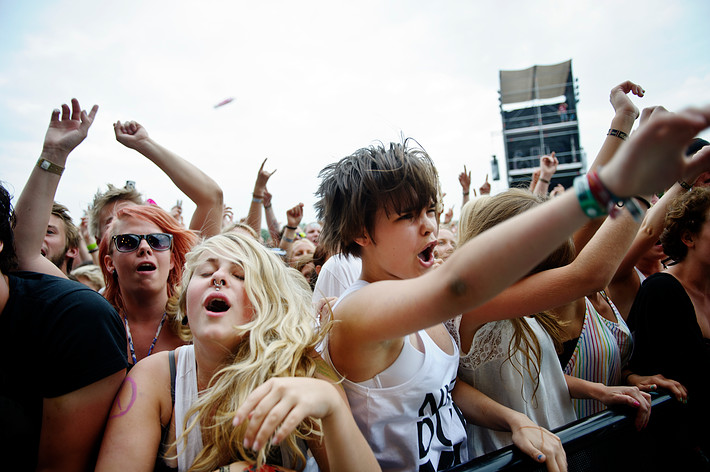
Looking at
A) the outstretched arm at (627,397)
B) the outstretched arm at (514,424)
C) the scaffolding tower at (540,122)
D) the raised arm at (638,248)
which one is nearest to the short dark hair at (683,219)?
the raised arm at (638,248)

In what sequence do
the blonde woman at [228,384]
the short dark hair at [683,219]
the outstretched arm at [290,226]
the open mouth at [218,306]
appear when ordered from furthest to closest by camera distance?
1. the outstretched arm at [290,226]
2. the short dark hair at [683,219]
3. the open mouth at [218,306]
4. the blonde woman at [228,384]

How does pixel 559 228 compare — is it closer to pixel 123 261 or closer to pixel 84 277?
pixel 123 261

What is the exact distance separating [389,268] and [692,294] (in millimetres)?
1801

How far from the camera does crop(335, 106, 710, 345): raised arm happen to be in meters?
0.71

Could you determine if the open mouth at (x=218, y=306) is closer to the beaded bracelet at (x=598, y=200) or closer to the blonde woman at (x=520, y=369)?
the blonde woman at (x=520, y=369)

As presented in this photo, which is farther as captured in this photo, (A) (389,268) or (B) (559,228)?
(A) (389,268)

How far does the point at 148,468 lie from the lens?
1.31m

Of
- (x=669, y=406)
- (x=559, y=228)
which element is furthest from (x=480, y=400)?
(x=559, y=228)

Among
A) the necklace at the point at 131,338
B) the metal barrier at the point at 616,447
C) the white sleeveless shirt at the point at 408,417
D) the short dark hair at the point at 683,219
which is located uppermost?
the short dark hair at the point at 683,219

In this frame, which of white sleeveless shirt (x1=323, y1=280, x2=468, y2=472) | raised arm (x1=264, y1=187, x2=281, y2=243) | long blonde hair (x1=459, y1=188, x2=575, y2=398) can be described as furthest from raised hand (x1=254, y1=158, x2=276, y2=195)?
white sleeveless shirt (x1=323, y1=280, x2=468, y2=472)

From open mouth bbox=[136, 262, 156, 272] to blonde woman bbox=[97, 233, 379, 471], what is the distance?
0.64 metres

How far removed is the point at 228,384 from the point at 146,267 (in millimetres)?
1157

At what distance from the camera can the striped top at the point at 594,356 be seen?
1.87 m

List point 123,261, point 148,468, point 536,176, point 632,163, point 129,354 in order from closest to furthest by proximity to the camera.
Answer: point 632,163, point 148,468, point 129,354, point 123,261, point 536,176
